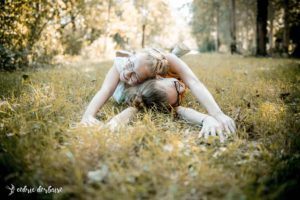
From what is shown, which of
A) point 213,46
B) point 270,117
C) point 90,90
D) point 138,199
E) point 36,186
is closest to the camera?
point 138,199

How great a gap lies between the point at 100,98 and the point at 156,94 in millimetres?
682

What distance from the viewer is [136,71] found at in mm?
3188

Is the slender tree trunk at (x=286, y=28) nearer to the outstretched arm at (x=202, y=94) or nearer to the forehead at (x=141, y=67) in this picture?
the outstretched arm at (x=202, y=94)

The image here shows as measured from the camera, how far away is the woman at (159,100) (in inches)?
116

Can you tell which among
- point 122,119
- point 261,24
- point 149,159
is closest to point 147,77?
point 122,119

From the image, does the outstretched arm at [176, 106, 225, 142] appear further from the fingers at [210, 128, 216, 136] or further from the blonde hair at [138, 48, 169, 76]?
the blonde hair at [138, 48, 169, 76]

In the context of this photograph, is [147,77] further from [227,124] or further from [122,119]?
[227,124]

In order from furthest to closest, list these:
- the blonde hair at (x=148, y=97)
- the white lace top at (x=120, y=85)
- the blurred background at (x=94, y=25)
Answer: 1. the blurred background at (x=94, y=25)
2. the white lace top at (x=120, y=85)
3. the blonde hair at (x=148, y=97)

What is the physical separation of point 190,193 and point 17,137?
148cm

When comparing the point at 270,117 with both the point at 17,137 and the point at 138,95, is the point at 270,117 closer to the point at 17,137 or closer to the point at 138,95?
the point at 138,95

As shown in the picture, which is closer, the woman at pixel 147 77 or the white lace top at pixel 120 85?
the woman at pixel 147 77

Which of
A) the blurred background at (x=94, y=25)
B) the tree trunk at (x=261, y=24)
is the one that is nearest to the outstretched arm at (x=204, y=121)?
the blurred background at (x=94, y=25)

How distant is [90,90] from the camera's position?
4.49 m

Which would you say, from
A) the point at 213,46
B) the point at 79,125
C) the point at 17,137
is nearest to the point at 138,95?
the point at 79,125
